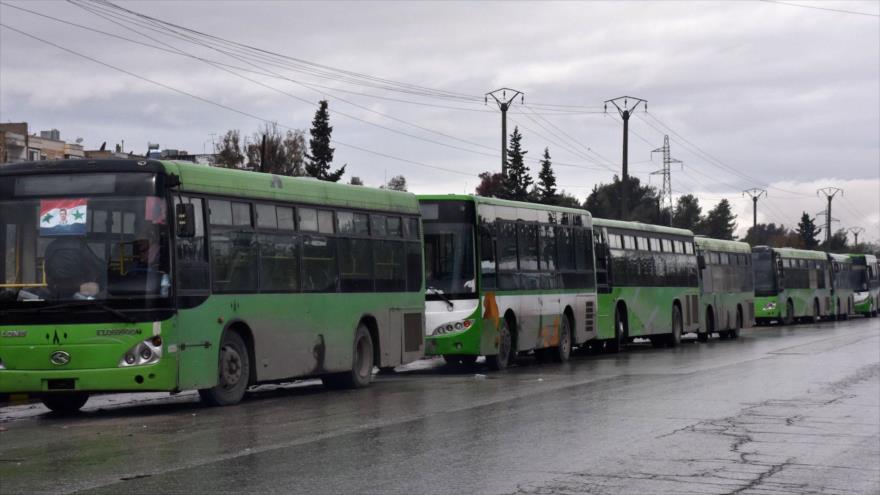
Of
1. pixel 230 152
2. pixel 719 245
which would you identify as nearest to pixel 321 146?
Answer: pixel 230 152

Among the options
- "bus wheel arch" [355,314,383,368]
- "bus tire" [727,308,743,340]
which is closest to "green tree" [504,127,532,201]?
"bus tire" [727,308,743,340]

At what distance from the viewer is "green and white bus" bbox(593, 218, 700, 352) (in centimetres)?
3406

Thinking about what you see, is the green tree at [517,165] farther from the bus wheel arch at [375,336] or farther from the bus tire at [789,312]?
the bus wheel arch at [375,336]

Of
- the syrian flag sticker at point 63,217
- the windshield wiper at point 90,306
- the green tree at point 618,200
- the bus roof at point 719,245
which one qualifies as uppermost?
the green tree at point 618,200

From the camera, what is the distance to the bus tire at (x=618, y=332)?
34.5m

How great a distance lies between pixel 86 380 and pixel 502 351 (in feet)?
38.5

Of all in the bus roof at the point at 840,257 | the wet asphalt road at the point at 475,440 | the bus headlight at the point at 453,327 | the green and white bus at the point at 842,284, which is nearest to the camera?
the wet asphalt road at the point at 475,440

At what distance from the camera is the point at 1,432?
14859 mm

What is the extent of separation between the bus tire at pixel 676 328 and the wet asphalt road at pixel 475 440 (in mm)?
16719

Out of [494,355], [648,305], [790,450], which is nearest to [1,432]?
[790,450]

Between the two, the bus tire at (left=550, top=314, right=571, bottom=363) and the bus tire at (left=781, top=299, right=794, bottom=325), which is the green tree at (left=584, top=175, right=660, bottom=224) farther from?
the bus tire at (left=550, top=314, right=571, bottom=363)

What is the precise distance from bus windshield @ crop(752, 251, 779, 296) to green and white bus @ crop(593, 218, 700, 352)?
19.5 m

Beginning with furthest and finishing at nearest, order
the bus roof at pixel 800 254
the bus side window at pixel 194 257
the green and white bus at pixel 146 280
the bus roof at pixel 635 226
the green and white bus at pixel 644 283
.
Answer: the bus roof at pixel 800 254 → the bus roof at pixel 635 226 → the green and white bus at pixel 644 283 → the bus side window at pixel 194 257 → the green and white bus at pixel 146 280

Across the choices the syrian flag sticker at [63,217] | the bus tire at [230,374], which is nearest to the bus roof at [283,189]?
the syrian flag sticker at [63,217]
